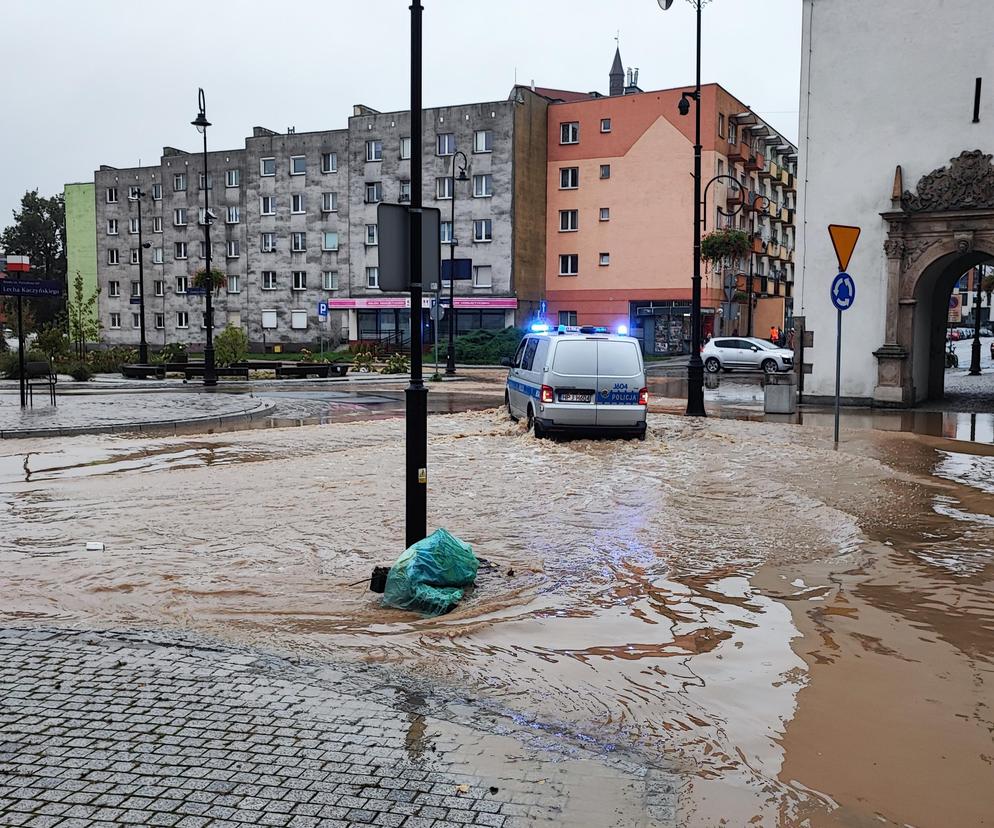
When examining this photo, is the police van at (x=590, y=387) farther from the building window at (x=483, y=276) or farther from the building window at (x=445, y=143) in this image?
the building window at (x=445, y=143)

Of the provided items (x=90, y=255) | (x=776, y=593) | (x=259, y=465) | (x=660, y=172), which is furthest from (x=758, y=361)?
(x=90, y=255)

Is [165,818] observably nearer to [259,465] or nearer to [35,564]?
[35,564]

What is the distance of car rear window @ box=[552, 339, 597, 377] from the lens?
47.5 ft

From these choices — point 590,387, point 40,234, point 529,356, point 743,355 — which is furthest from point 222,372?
point 40,234

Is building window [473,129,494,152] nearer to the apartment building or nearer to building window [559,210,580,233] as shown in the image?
the apartment building

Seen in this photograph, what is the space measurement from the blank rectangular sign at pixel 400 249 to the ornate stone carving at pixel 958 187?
1783cm

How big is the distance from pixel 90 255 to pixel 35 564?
7237 cm

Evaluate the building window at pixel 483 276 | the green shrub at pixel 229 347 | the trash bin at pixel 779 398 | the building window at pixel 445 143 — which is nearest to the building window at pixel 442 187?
the building window at pixel 445 143

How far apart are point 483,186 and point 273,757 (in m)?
54.0

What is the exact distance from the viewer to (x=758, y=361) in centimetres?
4044

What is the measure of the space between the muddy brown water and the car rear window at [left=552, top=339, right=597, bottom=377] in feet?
5.21

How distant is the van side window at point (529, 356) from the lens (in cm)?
1581

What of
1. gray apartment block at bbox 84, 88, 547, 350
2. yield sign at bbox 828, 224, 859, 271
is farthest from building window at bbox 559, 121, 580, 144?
yield sign at bbox 828, 224, 859, 271

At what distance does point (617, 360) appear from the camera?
1456cm
